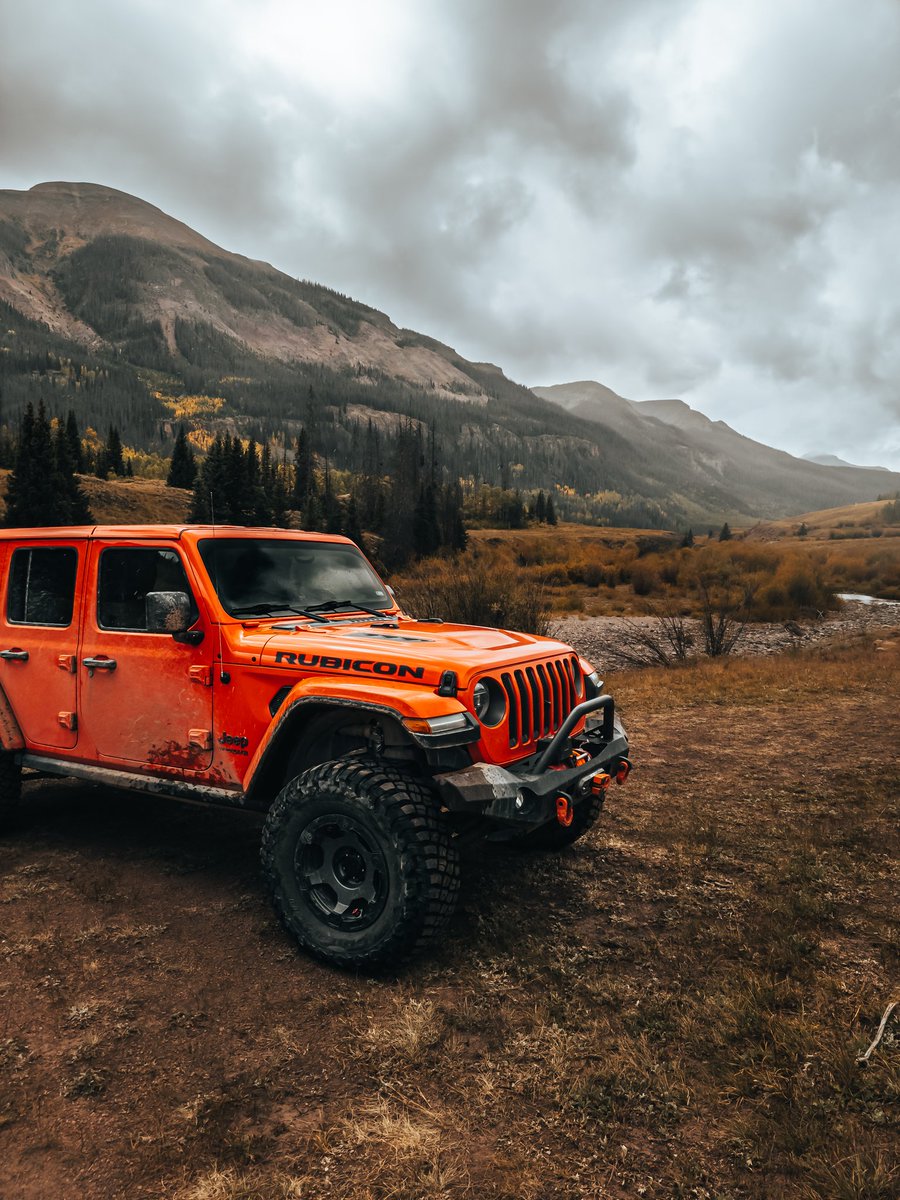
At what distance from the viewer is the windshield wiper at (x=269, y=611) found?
4.27m

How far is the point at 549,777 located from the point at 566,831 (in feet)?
4.60

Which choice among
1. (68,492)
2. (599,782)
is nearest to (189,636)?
(599,782)

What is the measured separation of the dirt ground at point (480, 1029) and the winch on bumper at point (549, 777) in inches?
30.7

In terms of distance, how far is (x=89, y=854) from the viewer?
4.90 metres

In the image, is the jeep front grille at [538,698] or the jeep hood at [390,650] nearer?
the jeep hood at [390,650]

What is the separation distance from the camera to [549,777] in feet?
12.0

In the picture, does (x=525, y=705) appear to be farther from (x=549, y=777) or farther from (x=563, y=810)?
(x=563, y=810)

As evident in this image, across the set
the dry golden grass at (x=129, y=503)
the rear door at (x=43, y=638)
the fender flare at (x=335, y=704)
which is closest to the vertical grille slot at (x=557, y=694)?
the fender flare at (x=335, y=704)

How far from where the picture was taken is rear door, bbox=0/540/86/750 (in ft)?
15.4

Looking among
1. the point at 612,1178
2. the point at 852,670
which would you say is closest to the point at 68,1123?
the point at 612,1178

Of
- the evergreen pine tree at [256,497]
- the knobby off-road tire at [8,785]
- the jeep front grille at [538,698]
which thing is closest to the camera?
the jeep front grille at [538,698]

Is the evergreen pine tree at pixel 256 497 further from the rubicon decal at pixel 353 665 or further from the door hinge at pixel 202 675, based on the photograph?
the rubicon decal at pixel 353 665

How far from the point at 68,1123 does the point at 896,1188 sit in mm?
2777

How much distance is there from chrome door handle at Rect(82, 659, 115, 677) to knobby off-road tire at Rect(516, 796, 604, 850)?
285 centimetres
